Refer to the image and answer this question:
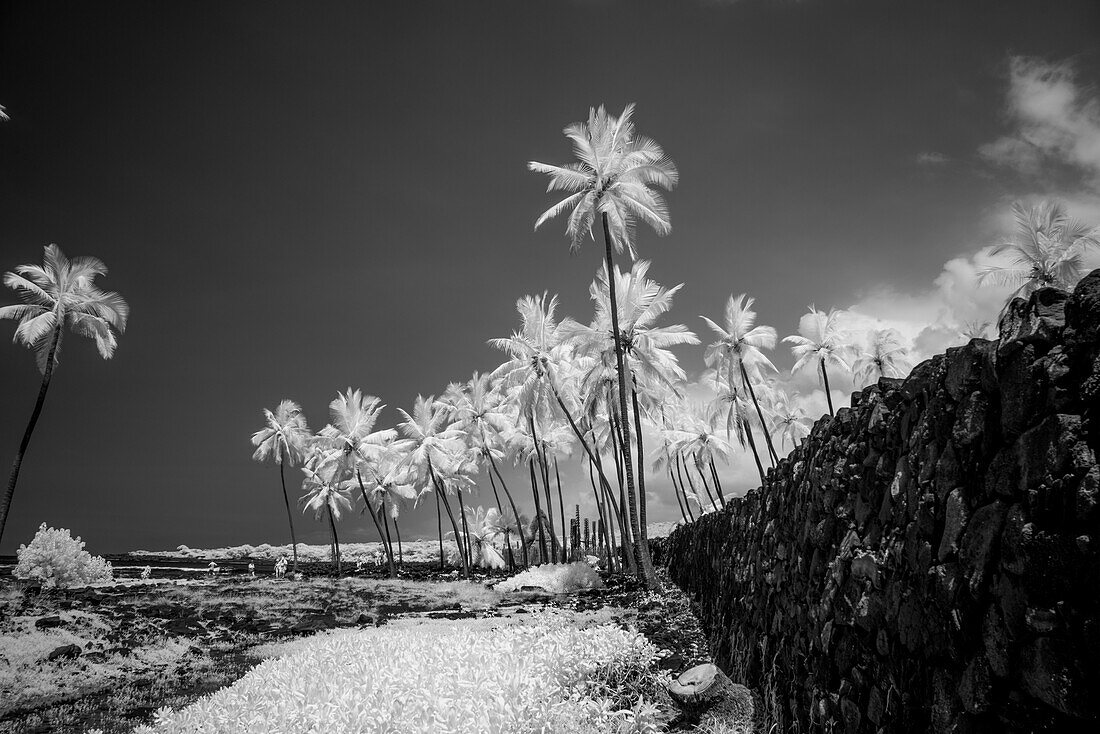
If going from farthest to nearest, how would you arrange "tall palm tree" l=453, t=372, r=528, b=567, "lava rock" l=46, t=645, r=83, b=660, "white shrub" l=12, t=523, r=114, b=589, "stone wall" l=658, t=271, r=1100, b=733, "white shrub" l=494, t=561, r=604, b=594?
"tall palm tree" l=453, t=372, r=528, b=567
"white shrub" l=12, t=523, r=114, b=589
"white shrub" l=494, t=561, r=604, b=594
"lava rock" l=46, t=645, r=83, b=660
"stone wall" l=658, t=271, r=1100, b=733

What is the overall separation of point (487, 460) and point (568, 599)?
1009 inches

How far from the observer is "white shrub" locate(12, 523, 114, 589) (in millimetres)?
23156

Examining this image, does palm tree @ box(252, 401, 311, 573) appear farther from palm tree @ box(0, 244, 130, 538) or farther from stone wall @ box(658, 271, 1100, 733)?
stone wall @ box(658, 271, 1100, 733)

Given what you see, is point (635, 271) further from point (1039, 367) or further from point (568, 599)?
point (1039, 367)

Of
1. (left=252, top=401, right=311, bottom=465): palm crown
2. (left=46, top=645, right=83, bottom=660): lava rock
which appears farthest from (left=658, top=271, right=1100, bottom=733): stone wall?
(left=252, top=401, right=311, bottom=465): palm crown

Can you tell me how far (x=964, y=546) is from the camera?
3.07 meters

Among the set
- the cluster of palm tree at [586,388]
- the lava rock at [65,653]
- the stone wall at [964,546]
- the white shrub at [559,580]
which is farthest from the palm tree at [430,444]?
the stone wall at [964,546]

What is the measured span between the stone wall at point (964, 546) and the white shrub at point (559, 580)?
1671cm

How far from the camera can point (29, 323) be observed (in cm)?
2144

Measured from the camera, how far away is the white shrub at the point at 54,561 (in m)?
23.2

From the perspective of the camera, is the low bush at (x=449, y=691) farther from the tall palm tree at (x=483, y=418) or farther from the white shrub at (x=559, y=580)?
the tall palm tree at (x=483, y=418)

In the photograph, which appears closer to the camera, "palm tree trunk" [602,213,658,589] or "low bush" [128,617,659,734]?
"low bush" [128,617,659,734]

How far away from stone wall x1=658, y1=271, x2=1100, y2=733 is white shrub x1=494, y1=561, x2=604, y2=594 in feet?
54.8

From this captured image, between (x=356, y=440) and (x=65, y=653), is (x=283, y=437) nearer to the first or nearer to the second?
(x=356, y=440)
